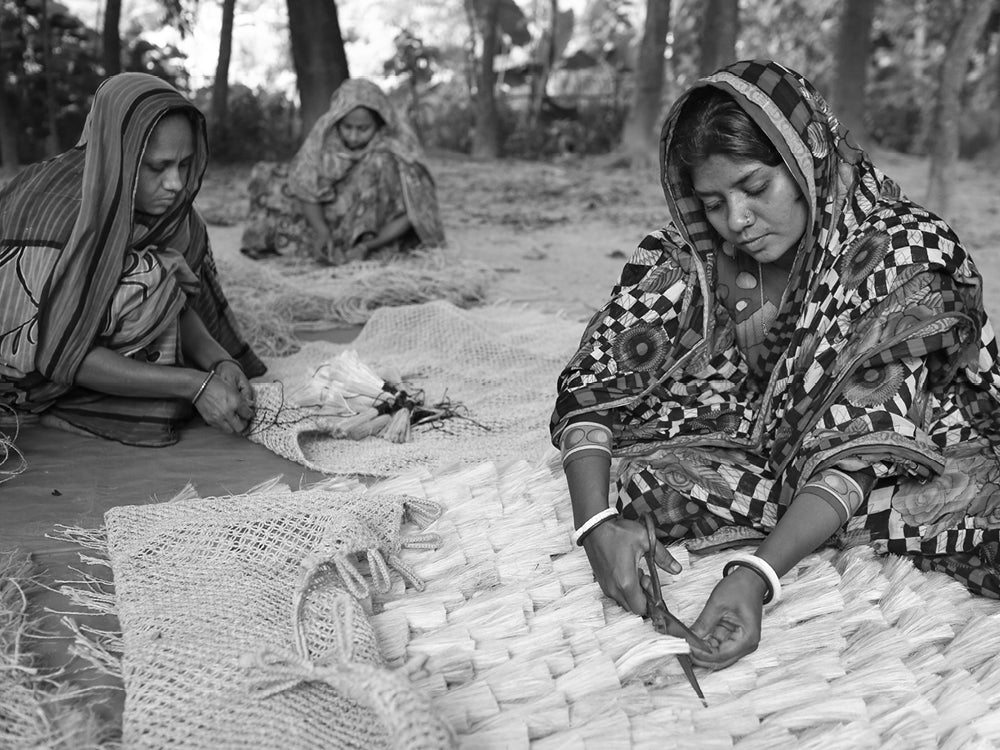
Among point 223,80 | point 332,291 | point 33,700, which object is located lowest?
point 33,700

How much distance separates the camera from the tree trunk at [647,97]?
420 inches

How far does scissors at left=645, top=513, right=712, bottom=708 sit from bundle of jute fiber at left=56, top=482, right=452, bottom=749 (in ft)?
1.44

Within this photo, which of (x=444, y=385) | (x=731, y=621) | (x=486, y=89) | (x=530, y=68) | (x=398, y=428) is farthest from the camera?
(x=530, y=68)

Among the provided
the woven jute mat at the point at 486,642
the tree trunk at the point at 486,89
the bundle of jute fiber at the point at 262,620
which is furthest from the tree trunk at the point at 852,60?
the bundle of jute fiber at the point at 262,620

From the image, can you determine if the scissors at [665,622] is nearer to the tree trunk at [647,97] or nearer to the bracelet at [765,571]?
the bracelet at [765,571]

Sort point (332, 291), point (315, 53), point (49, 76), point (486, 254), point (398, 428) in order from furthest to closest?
point (49, 76)
point (315, 53)
point (486, 254)
point (332, 291)
point (398, 428)

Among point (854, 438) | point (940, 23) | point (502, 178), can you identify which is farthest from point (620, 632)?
point (940, 23)

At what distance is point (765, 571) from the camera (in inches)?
62.9

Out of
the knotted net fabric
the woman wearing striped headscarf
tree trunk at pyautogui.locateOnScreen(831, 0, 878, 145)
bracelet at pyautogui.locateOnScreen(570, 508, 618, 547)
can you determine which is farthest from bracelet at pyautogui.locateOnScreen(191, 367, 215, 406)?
tree trunk at pyautogui.locateOnScreen(831, 0, 878, 145)

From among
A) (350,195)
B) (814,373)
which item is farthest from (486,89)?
(814,373)

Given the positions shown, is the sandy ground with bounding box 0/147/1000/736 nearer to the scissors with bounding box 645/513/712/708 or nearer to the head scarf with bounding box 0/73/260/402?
the head scarf with bounding box 0/73/260/402

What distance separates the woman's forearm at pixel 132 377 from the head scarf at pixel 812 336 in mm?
1115

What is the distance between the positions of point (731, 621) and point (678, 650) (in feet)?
0.37

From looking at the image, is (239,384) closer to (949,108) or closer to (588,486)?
(588,486)
